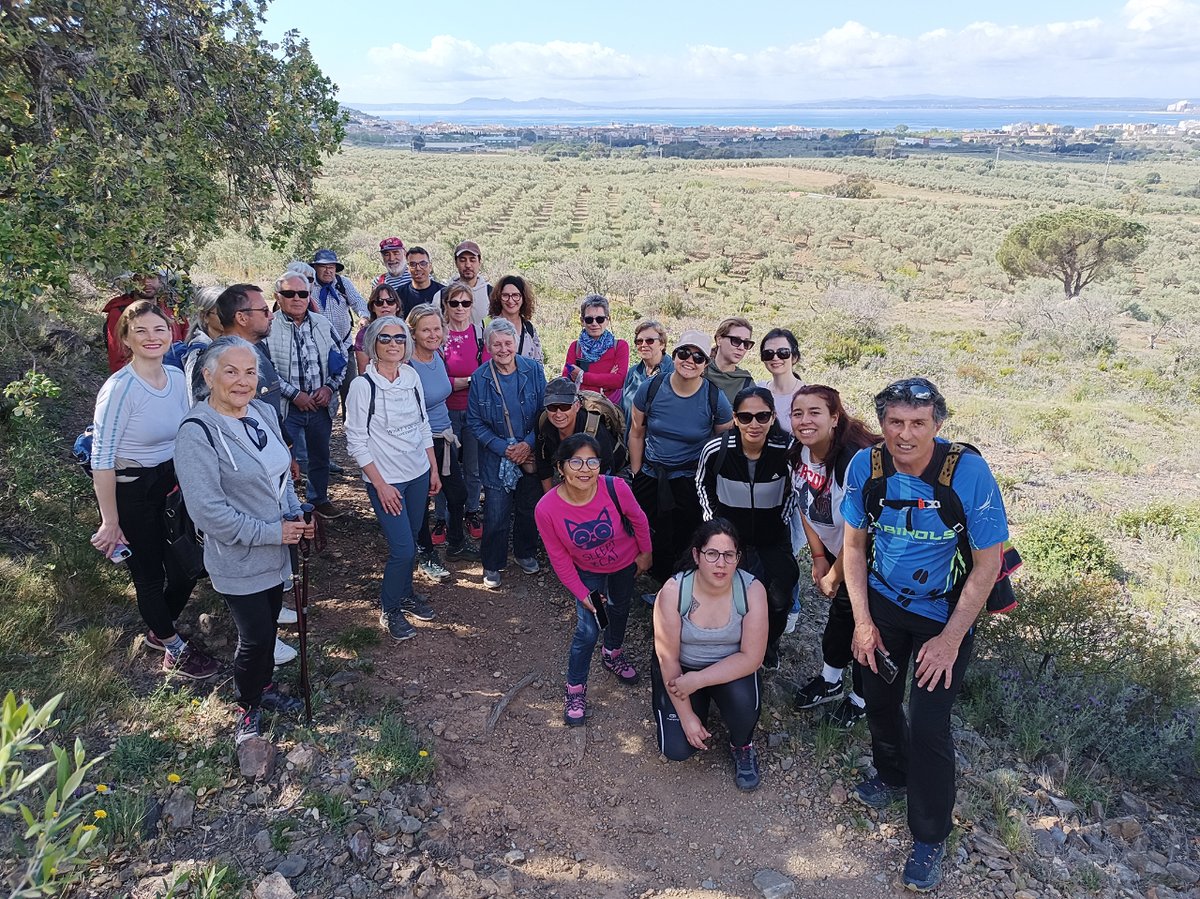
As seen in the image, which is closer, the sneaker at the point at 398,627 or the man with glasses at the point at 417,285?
the sneaker at the point at 398,627

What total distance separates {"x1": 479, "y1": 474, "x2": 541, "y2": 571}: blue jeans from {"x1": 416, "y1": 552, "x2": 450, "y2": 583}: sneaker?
296mm

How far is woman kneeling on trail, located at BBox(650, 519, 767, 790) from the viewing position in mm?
3492

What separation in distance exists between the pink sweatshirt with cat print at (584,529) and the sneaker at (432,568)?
1.69 metres

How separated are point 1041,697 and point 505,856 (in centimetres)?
324

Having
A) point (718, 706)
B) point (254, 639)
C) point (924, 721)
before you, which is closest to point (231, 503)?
point (254, 639)

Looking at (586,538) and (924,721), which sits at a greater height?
(586,538)

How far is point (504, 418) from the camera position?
4785 mm

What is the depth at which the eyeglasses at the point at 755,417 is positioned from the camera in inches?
147

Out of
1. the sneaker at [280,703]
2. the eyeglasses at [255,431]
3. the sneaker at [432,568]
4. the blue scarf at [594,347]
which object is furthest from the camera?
the blue scarf at [594,347]

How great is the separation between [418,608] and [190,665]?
51.5 inches

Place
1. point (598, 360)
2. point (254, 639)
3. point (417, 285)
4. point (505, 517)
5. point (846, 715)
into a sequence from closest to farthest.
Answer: point (254, 639), point (846, 715), point (505, 517), point (598, 360), point (417, 285)

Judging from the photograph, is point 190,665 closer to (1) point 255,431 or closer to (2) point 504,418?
(1) point 255,431

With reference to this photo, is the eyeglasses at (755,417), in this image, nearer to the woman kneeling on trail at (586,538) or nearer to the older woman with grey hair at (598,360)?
the woman kneeling on trail at (586,538)

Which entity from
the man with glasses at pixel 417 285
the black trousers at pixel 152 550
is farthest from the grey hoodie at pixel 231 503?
the man with glasses at pixel 417 285
